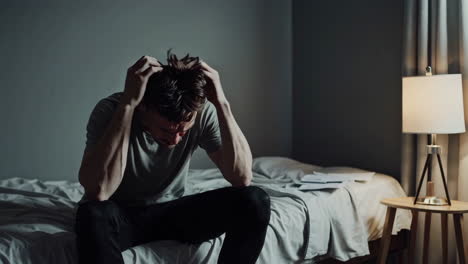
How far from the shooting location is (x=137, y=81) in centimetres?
169

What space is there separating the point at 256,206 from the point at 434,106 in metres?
1.04

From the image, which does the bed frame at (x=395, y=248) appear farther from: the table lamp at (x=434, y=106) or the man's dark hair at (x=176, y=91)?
the man's dark hair at (x=176, y=91)

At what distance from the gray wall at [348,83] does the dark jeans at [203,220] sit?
1479mm

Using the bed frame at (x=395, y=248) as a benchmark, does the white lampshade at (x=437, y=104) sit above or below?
above

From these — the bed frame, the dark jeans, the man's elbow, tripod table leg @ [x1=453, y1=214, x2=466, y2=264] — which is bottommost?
the bed frame

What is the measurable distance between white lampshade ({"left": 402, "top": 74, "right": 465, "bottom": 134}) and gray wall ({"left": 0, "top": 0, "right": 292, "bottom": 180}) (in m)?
1.24

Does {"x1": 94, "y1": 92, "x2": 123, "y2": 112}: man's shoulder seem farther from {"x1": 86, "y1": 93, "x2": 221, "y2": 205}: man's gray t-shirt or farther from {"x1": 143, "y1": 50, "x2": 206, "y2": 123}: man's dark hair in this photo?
{"x1": 143, "y1": 50, "x2": 206, "y2": 123}: man's dark hair

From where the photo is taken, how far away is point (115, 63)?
9.59ft

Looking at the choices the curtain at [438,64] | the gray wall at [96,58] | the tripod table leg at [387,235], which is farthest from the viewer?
the gray wall at [96,58]

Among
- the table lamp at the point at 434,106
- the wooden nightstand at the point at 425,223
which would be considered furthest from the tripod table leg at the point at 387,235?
the table lamp at the point at 434,106

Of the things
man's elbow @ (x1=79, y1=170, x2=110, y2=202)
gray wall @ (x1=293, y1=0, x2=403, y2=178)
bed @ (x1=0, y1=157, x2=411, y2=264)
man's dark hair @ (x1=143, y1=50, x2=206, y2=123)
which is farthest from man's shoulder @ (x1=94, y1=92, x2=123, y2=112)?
gray wall @ (x1=293, y1=0, x2=403, y2=178)

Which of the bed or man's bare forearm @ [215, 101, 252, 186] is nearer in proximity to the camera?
the bed

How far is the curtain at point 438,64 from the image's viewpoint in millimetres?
2545

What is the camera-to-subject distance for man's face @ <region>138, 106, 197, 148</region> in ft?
5.52
